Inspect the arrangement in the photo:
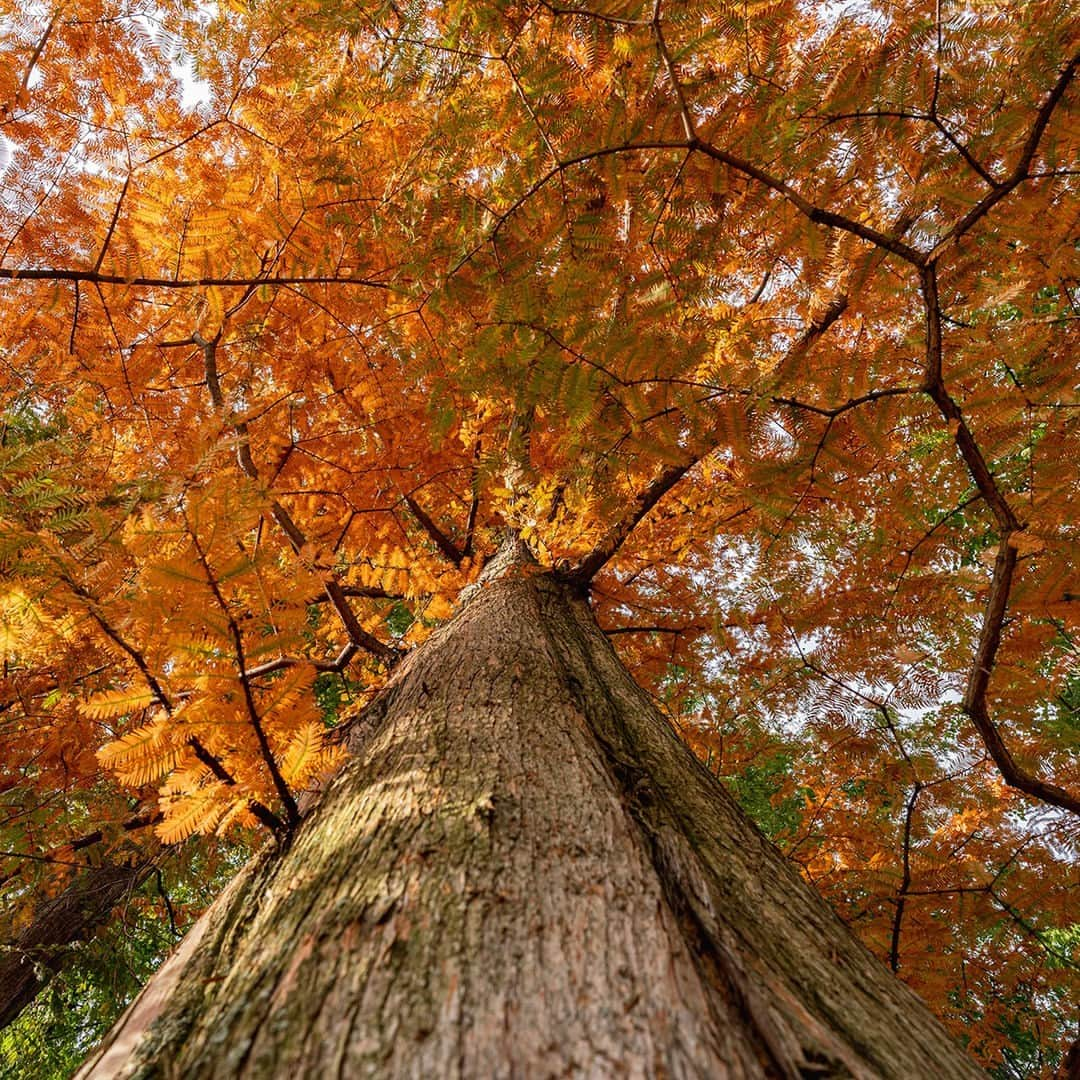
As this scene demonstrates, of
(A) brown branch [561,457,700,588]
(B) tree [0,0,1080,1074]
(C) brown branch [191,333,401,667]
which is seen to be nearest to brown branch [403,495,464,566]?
(B) tree [0,0,1080,1074]

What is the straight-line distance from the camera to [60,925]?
12.1 ft

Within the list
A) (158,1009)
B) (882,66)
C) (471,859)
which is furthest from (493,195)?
(158,1009)

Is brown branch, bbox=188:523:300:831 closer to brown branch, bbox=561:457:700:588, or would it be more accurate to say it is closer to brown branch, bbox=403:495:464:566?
brown branch, bbox=561:457:700:588

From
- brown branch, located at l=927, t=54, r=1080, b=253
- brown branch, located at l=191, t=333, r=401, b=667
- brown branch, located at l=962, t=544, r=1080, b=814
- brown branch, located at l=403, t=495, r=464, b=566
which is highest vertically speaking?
brown branch, located at l=927, t=54, r=1080, b=253

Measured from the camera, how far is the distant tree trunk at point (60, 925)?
11.5 feet

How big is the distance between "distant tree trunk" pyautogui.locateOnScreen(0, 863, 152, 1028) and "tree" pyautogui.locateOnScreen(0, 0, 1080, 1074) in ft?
1.01

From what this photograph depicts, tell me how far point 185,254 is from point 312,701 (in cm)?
185

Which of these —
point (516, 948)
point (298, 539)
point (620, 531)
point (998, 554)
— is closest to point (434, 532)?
point (298, 539)

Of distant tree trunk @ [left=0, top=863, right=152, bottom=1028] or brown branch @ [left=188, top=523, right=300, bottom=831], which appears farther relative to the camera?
distant tree trunk @ [left=0, top=863, right=152, bottom=1028]

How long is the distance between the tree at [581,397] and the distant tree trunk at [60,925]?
0.31 m

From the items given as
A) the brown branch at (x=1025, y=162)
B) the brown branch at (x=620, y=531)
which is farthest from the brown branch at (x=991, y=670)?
the brown branch at (x=620, y=531)

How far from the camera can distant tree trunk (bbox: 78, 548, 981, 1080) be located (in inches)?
21.6

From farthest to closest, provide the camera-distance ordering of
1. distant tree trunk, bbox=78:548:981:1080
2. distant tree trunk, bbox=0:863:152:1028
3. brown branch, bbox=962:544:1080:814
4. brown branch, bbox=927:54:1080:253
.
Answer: distant tree trunk, bbox=0:863:152:1028 < brown branch, bbox=962:544:1080:814 < brown branch, bbox=927:54:1080:253 < distant tree trunk, bbox=78:548:981:1080

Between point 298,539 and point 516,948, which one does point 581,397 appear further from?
point 298,539
